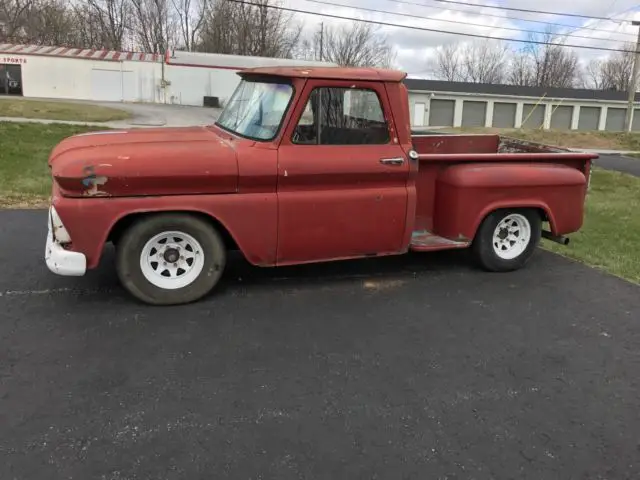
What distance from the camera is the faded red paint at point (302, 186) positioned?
4371 millimetres

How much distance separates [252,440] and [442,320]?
7.16 ft

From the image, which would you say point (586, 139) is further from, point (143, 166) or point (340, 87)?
point (143, 166)

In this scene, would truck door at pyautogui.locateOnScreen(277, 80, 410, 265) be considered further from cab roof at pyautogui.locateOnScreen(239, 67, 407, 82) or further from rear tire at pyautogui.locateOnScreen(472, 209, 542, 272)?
rear tire at pyautogui.locateOnScreen(472, 209, 542, 272)

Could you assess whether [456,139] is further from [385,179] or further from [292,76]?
[292,76]

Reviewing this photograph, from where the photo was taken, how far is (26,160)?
483 inches

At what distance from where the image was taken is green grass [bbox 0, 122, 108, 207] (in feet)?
29.3

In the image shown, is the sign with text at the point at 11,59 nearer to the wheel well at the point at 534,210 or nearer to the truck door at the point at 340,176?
the truck door at the point at 340,176

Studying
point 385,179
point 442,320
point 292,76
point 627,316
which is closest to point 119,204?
point 292,76

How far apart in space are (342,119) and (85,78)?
44615 mm

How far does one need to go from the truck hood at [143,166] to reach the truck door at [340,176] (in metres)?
0.53

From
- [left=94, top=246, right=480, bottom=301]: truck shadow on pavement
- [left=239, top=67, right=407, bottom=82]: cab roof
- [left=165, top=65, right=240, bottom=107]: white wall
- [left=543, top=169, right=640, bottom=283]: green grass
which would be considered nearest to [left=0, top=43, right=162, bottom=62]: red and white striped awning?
[left=165, top=65, right=240, bottom=107]: white wall

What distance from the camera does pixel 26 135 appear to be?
50.0 feet

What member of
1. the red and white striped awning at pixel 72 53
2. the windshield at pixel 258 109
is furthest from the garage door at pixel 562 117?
the windshield at pixel 258 109

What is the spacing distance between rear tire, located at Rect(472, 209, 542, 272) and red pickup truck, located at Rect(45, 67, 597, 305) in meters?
0.20
